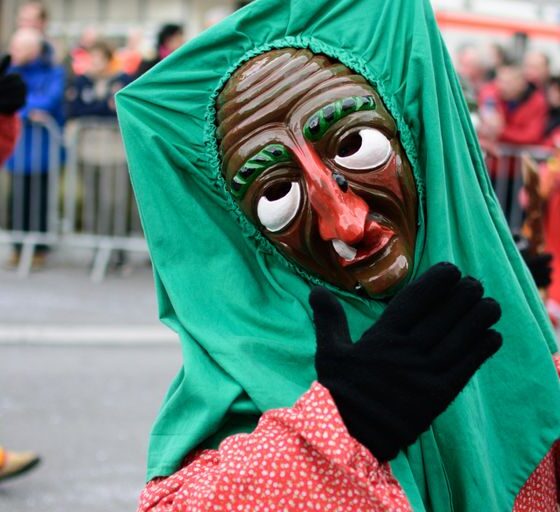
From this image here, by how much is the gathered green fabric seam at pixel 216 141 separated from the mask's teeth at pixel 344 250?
3.3 inches

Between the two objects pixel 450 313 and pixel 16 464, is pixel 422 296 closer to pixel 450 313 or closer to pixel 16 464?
pixel 450 313

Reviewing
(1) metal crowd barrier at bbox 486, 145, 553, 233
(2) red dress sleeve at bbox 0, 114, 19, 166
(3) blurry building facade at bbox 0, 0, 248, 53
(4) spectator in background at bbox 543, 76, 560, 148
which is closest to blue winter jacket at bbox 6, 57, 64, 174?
(1) metal crowd barrier at bbox 486, 145, 553, 233

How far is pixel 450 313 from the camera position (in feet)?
4.86

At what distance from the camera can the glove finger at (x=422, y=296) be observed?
57.8 inches

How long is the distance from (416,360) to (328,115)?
451 millimetres

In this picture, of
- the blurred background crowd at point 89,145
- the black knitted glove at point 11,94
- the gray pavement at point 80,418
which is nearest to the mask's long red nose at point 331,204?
the gray pavement at point 80,418

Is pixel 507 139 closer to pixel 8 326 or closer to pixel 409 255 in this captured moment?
pixel 8 326

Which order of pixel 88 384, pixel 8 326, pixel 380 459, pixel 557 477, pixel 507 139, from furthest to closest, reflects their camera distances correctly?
1. pixel 507 139
2. pixel 8 326
3. pixel 88 384
4. pixel 557 477
5. pixel 380 459

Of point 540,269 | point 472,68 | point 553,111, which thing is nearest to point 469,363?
point 540,269

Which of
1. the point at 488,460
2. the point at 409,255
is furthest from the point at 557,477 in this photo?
the point at 409,255

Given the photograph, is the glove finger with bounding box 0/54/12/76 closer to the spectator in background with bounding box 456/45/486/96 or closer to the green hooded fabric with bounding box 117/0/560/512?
the green hooded fabric with bounding box 117/0/560/512

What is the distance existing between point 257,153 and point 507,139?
7076mm

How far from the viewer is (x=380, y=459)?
4.93 feet

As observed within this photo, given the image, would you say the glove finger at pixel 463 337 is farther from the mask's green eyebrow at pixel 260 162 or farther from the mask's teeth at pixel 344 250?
the mask's green eyebrow at pixel 260 162
